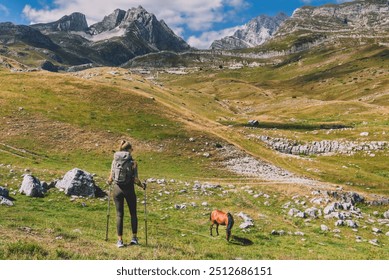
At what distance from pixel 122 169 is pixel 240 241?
33.4 ft

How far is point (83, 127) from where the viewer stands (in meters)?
55.7

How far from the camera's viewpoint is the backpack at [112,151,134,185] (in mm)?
16281

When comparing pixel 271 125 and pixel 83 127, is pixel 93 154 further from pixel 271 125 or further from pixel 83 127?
pixel 271 125

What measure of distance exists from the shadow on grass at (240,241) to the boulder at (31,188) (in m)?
16.6

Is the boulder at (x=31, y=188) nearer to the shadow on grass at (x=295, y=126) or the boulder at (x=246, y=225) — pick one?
the boulder at (x=246, y=225)

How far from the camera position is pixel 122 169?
1628 centimetres

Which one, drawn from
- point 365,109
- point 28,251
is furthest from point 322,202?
point 365,109

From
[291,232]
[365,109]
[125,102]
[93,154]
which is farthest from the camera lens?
[365,109]

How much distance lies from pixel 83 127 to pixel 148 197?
27589 mm

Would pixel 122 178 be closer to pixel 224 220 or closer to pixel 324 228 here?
pixel 224 220

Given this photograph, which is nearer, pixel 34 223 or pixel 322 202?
pixel 34 223

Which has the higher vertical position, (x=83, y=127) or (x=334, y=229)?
(x=83, y=127)

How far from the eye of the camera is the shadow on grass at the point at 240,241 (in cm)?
2192

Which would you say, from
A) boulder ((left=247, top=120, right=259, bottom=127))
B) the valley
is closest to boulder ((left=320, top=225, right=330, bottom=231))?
the valley
